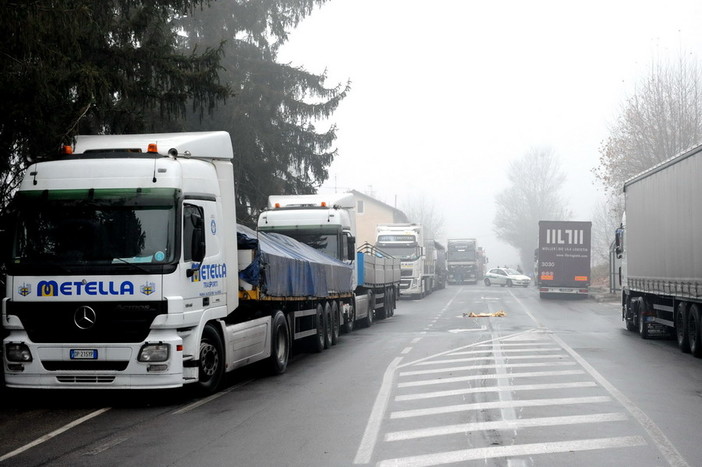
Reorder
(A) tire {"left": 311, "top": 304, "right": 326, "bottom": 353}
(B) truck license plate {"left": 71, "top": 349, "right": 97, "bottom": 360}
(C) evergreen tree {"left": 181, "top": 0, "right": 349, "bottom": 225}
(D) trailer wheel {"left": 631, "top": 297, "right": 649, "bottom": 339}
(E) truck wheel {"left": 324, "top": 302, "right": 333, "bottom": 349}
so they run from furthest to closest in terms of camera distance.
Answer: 1. (C) evergreen tree {"left": 181, "top": 0, "right": 349, "bottom": 225}
2. (D) trailer wheel {"left": 631, "top": 297, "right": 649, "bottom": 339}
3. (E) truck wheel {"left": 324, "top": 302, "right": 333, "bottom": 349}
4. (A) tire {"left": 311, "top": 304, "right": 326, "bottom": 353}
5. (B) truck license plate {"left": 71, "top": 349, "right": 97, "bottom": 360}

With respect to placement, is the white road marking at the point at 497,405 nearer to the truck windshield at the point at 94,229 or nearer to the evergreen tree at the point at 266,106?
the truck windshield at the point at 94,229

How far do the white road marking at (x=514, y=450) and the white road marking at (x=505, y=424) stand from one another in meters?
0.79

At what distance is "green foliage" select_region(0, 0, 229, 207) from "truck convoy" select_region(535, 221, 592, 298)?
31633 millimetres

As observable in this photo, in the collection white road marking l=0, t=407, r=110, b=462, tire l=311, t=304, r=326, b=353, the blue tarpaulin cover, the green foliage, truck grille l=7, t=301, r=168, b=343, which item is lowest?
white road marking l=0, t=407, r=110, b=462

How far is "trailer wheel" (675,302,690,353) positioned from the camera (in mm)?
17105

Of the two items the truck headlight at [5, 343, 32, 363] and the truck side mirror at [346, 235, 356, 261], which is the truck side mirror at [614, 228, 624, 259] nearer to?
the truck side mirror at [346, 235, 356, 261]

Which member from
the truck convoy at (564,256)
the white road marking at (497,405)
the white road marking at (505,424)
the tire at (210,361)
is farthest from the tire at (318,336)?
the truck convoy at (564,256)

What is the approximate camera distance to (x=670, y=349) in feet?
60.1

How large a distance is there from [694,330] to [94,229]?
447 inches

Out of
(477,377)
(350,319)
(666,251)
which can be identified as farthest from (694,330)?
(350,319)

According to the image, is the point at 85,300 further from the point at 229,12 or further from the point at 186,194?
the point at 229,12

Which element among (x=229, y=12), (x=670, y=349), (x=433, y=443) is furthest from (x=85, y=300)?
(x=229, y=12)

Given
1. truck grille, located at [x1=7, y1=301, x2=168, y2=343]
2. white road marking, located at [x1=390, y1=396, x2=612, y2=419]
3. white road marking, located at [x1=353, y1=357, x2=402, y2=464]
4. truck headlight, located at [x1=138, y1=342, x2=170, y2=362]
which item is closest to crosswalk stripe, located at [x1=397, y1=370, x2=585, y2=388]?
white road marking, located at [x1=353, y1=357, x2=402, y2=464]

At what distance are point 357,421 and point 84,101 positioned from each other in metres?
6.90
